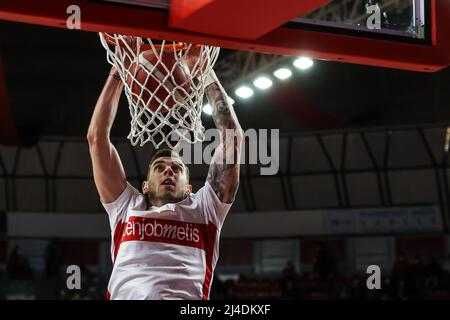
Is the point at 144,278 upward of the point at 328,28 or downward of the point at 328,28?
downward

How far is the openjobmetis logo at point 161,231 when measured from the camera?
3574 millimetres

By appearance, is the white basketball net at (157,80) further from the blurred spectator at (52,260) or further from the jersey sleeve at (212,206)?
the blurred spectator at (52,260)

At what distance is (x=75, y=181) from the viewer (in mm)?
12656

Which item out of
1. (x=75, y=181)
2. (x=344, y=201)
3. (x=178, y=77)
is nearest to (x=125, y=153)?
(x=75, y=181)

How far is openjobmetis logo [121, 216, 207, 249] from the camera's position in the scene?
11.7 feet

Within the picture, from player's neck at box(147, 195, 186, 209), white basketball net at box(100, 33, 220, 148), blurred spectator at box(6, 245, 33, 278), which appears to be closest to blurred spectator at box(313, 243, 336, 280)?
blurred spectator at box(6, 245, 33, 278)

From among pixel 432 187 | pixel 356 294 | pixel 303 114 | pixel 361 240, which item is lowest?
pixel 356 294

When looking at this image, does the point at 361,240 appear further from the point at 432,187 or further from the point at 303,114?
the point at 303,114

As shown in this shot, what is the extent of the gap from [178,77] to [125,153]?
8853mm

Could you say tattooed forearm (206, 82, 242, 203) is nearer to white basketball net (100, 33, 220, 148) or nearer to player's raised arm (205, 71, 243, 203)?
player's raised arm (205, 71, 243, 203)

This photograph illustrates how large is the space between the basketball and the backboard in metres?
0.41

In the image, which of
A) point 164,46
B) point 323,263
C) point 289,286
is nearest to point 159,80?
point 164,46

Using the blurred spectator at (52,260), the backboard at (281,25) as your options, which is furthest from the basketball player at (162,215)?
the blurred spectator at (52,260)

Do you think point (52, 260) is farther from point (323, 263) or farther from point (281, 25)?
point (281, 25)
